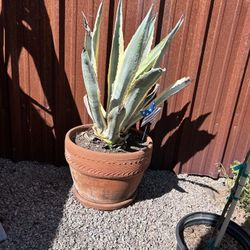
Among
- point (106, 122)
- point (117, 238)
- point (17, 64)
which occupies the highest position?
point (17, 64)

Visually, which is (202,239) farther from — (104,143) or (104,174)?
(104,143)

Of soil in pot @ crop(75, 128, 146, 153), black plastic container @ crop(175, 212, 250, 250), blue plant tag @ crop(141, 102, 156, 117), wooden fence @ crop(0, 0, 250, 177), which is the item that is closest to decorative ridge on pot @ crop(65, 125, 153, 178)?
soil in pot @ crop(75, 128, 146, 153)

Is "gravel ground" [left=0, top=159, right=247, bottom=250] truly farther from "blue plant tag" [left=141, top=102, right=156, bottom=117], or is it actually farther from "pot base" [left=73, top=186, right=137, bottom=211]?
"blue plant tag" [left=141, top=102, right=156, bottom=117]

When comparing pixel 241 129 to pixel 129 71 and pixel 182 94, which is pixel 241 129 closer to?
pixel 182 94

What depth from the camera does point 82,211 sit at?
2.62 meters

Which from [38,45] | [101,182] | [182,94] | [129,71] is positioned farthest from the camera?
[182,94]

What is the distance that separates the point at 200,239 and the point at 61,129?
1.38 metres

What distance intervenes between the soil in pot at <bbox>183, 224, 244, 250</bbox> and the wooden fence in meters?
0.77

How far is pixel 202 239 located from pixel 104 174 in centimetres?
79

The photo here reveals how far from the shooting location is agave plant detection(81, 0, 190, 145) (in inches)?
89.6

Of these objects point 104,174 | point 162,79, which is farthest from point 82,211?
point 162,79

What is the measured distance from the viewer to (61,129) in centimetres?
301

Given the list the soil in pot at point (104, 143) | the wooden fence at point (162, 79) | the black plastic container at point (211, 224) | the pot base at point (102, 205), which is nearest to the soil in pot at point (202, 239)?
the black plastic container at point (211, 224)

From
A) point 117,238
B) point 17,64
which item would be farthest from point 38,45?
point 117,238
